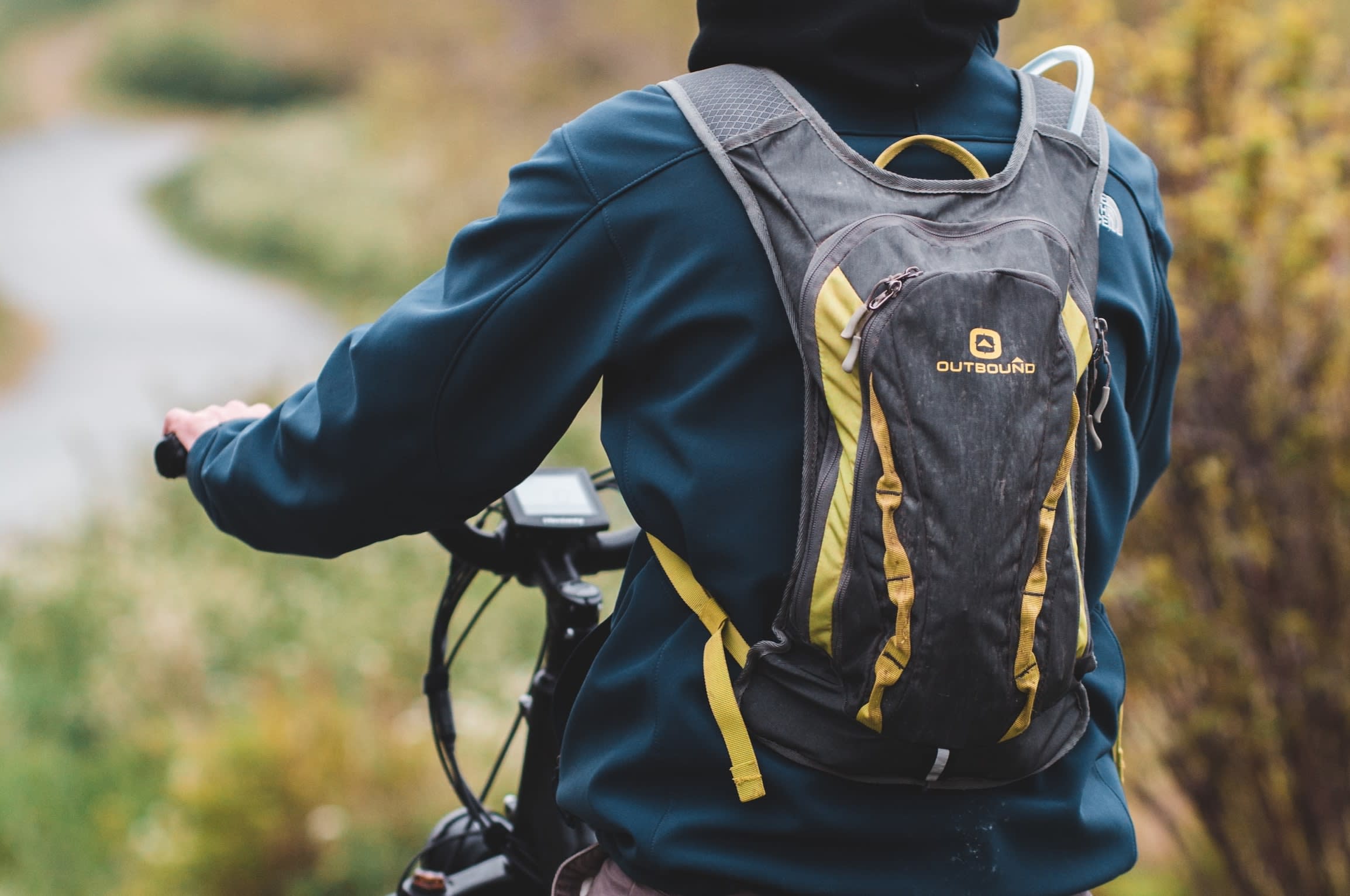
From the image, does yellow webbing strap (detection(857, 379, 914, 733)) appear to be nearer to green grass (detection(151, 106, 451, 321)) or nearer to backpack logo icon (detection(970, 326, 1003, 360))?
backpack logo icon (detection(970, 326, 1003, 360))

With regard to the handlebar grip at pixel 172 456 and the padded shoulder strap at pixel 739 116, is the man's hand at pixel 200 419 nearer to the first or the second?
the handlebar grip at pixel 172 456

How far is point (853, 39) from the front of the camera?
149cm

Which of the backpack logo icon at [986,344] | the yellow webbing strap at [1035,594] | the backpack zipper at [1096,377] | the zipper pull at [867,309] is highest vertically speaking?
the zipper pull at [867,309]

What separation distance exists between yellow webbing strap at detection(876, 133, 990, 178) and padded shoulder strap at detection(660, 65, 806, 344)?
0.36 feet

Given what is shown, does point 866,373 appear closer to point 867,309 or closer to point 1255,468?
point 867,309

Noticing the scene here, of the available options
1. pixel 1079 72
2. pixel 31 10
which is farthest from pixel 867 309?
pixel 31 10

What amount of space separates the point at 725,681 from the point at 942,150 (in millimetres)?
632

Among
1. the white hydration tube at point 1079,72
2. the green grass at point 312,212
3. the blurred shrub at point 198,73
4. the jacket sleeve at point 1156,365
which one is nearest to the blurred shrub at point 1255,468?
the jacket sleeve at point 1156,365

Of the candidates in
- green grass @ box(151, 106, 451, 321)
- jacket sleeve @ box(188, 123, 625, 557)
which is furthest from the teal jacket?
green grass @ box(151, 106, 451, 321)

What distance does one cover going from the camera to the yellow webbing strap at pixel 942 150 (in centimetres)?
149

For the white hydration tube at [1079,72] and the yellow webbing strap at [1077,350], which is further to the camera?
the white hydration tube at [1079,72]

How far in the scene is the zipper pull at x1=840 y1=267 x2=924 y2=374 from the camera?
135 centimetres

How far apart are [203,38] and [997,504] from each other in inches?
576

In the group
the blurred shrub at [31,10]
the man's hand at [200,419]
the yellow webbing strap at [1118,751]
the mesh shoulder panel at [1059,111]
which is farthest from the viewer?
the blurred shrub at [31,10]
